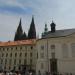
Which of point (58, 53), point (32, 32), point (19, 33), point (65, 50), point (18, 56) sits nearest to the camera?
point (65, 50)

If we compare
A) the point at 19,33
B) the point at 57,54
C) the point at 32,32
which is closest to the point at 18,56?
the point at 57,54

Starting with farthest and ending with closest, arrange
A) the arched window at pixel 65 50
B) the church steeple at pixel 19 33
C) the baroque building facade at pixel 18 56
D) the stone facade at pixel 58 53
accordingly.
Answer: the church steeple at pixel 19 33 → the baroque building facade at pixel 18 56 → the arched window at pixel 65 50 → the stone facade at pixel 58 53

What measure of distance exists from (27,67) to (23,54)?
593cm

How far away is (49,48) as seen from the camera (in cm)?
4853

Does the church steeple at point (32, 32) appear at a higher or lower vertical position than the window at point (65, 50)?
higher

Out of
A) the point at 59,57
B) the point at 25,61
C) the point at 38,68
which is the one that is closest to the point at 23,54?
the point at 25,61

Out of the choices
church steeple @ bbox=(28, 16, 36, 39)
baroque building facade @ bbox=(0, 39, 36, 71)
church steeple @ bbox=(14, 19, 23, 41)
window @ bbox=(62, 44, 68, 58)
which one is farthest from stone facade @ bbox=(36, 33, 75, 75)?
church steeple @ bbox=(14, 19, 23, 41)

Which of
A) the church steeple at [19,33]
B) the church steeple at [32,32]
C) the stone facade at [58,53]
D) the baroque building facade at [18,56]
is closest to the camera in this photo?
the stone facade at [58,53]

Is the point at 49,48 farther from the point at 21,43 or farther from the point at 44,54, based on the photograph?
the point at 21,43

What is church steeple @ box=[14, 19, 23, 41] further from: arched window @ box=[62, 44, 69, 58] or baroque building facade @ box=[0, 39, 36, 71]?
arched window @ box=[62, 44, 69, 58]

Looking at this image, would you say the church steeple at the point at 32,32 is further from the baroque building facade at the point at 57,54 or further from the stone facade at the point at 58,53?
the baroque building facade at the point at 57,54

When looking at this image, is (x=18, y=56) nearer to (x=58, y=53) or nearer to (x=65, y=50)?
(x=58, y=53)

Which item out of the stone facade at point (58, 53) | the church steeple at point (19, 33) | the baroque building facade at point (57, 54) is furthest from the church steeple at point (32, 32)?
the baroque building facade at point (57, 54)

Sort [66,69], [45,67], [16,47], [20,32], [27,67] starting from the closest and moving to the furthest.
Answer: [66,69] < [45,67] < [27,67] < [16,47] < [20,32]
